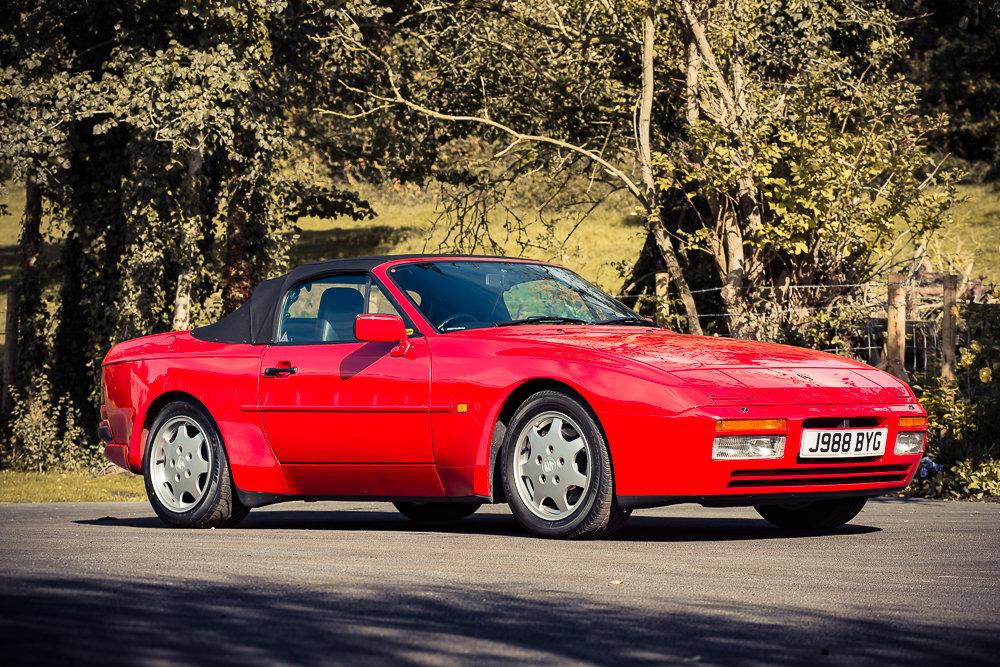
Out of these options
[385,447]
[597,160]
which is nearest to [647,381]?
[385,447]

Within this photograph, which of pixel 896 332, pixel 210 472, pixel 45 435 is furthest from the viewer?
pixel 45 435

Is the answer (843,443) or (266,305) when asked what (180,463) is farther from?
(843,443)

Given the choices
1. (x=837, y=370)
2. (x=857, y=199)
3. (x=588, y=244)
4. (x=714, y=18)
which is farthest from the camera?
(x=588, y=244)

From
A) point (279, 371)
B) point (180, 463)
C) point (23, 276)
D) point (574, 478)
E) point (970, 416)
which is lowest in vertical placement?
point (180, 463)

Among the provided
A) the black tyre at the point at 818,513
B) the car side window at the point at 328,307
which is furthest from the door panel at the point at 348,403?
the black tyre at the point at 818,513

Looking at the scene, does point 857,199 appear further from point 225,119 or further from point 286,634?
point 286,634

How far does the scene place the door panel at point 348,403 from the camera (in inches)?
331

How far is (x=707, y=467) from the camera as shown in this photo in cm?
750

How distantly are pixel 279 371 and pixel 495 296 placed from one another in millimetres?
1315

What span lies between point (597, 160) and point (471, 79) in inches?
121

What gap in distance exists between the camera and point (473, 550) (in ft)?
24.6

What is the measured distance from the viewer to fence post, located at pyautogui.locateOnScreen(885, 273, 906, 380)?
1249 cm

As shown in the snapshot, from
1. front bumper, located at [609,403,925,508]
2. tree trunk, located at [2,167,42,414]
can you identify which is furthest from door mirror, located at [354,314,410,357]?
tree trunk, located at [2,167,42,414]

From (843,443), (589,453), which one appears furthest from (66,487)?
(843,443)
